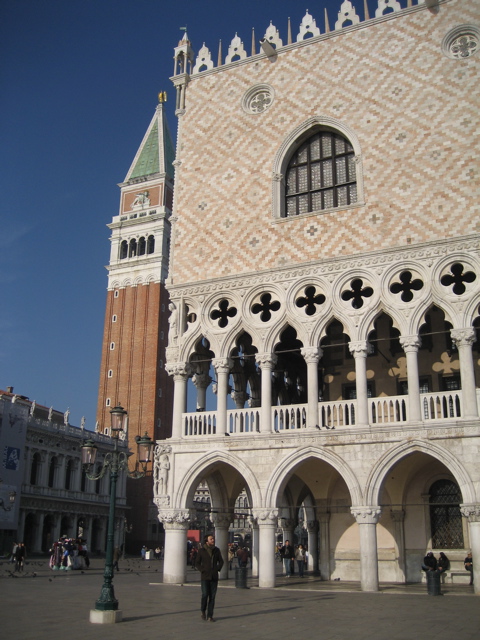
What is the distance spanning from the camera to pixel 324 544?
20.5 m

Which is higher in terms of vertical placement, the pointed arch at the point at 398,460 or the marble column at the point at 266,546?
the pointed arch at the point at 398,460

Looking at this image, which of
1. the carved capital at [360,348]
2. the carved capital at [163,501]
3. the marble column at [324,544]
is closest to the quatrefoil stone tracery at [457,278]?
the carved capital at [360,348]

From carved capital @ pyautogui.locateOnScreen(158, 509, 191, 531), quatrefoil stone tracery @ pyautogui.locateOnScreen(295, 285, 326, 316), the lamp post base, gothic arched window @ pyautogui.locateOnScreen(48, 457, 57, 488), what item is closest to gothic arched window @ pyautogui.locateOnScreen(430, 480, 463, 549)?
quatrefoil stone tracery @ pyautogui.locateOnScreen(295, 285, 326, 316)

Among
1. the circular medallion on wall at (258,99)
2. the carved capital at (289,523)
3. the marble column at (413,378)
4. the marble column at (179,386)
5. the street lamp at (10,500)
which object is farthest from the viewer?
the street lamp at (10,500)

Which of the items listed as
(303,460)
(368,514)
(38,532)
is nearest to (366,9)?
(303,460)

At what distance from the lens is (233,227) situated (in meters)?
20.5

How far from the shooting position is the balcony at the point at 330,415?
17173mm

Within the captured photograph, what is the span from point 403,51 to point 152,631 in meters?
16.6

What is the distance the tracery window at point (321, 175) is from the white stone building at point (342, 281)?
0.07 metres

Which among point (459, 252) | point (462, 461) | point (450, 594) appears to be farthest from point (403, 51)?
point (450, 594)

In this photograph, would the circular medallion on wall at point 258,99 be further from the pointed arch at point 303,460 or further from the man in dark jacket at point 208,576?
the man in dark jacket at point 208,576

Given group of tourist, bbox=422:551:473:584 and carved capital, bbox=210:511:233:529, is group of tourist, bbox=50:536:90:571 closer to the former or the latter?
carved capital, bbox=210:511:233:529

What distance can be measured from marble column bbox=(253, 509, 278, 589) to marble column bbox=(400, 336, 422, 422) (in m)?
4.38

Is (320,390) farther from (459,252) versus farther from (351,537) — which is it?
(459,252)
